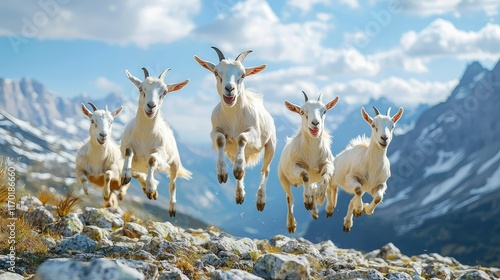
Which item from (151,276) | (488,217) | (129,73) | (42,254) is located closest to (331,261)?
(151,276)

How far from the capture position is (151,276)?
9.59 meters

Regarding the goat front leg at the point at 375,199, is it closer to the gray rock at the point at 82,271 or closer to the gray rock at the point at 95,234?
the gray rock at the point at 95,234

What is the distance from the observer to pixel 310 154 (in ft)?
55.7

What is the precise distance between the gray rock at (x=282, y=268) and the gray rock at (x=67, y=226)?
5563mm

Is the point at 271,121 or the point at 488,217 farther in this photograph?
the point at 488,217

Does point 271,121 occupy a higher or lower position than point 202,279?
higher

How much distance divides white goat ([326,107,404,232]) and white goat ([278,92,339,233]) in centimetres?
125

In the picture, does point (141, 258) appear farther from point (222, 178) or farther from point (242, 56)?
point (242, 56)

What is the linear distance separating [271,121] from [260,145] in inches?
53.6


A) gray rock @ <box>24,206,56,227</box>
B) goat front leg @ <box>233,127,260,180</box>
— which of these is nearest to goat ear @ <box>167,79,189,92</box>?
goat front leg @ <box>233,127,260,180</box>

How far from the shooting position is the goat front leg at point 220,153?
13.6 m

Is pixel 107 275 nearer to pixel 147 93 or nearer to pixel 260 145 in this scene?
pixel 147 93

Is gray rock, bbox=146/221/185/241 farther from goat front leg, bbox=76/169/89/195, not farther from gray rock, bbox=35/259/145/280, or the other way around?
gray rock, bbox=35/259/145/280

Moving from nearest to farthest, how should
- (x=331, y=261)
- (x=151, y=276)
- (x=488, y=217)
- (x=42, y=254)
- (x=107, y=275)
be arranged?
(x=107, y=275) < (x=151, y=276) < (x=42, y=254) < (x=331, y=261) < (x=488, y=217)
